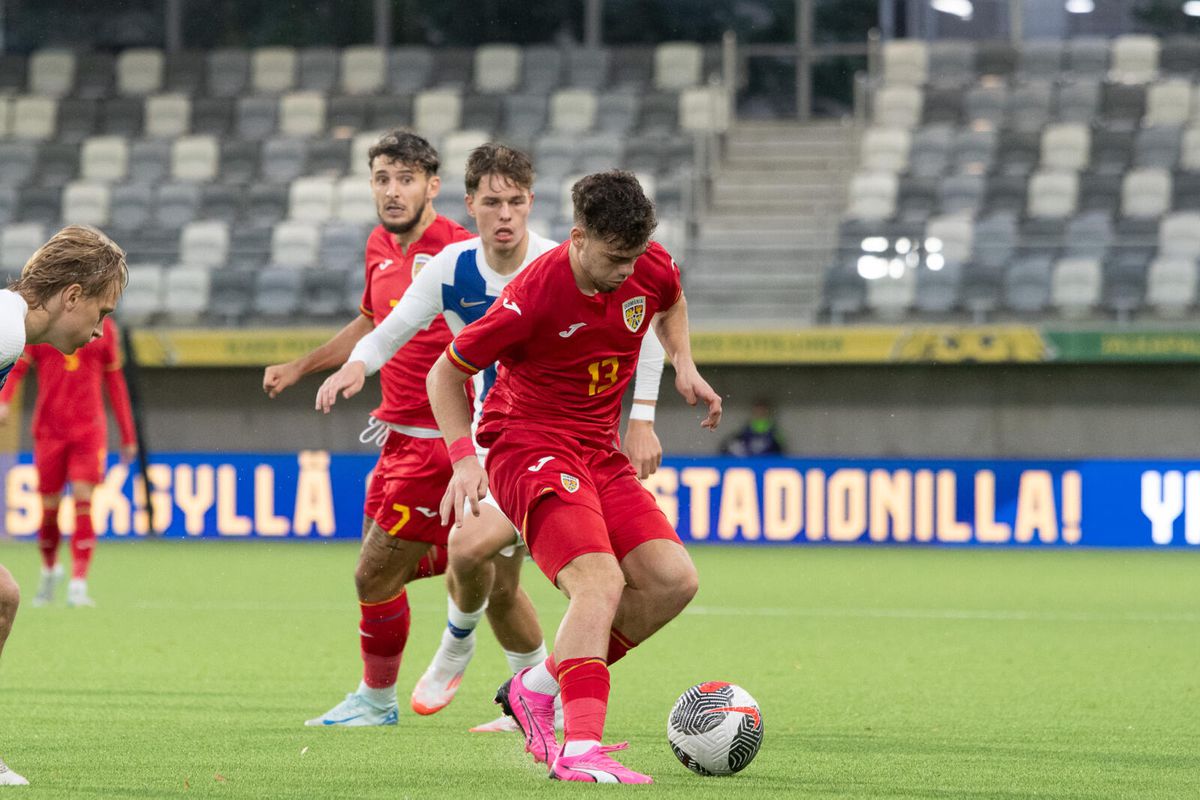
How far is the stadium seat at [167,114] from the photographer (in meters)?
23.6

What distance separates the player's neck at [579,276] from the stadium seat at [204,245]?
1596 centimetres

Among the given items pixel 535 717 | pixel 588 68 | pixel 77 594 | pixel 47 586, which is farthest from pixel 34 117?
pixel 535 717

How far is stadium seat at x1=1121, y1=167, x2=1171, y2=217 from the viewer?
19.4 metres

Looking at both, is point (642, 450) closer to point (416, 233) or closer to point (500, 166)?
point (500, 166)

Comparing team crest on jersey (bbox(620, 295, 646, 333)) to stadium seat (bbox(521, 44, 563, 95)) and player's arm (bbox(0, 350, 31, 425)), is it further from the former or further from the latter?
stadium seat (bbox(521, 44, 563, 95))

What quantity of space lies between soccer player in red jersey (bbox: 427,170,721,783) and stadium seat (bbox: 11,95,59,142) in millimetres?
19823

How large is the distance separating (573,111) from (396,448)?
16.7m

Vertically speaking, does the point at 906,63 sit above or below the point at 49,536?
above

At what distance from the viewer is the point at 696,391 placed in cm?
553

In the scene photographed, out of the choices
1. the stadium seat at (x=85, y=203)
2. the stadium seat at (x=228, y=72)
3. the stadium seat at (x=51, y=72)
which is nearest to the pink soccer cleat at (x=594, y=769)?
the stadium seat at (x=85, y=203)

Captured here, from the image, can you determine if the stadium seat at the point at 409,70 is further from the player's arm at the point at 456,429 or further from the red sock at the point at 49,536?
the player's arm at the point at 456,429

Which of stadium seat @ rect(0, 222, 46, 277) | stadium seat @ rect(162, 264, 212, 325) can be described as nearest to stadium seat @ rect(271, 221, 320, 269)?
stadium seat @ rect(162, 264, 212, 325)

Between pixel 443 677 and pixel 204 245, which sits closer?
pixel 443 677

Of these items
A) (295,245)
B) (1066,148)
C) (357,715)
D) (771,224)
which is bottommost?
(357,715)
